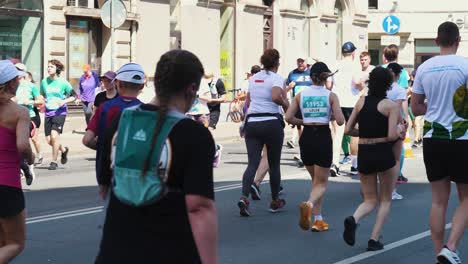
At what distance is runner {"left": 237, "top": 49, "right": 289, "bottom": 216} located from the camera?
10.8m

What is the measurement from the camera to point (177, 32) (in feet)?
98.5

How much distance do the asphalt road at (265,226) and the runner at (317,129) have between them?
0.41 m

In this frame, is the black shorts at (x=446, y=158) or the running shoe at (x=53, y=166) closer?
the black shorts at (x=446, y=158)

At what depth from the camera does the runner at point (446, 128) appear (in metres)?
7.39

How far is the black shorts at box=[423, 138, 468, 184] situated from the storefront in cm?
1741

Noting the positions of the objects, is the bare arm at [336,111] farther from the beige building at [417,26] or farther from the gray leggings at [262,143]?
the beige building at [417,26]

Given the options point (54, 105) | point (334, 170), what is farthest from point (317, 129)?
point (54, 105)

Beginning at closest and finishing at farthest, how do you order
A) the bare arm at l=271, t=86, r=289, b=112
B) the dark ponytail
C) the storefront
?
the dark ponytail
the bare arm at l=271, t=86, r=289, b=112
the storefront

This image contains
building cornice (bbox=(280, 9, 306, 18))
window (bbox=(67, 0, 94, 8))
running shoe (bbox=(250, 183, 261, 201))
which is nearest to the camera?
running shoe (bbox=(250, 183, 261, 201))

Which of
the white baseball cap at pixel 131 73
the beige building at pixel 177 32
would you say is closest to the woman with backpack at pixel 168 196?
the white baseball cap at pixel 131 73

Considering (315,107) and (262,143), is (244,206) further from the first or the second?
(315,107)

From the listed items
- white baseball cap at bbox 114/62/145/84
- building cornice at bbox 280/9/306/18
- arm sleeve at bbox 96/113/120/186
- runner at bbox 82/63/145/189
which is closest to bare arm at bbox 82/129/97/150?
runner at bbox 82/63/145/189

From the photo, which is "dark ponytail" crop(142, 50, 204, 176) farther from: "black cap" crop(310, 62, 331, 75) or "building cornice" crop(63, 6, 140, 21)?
"building cornice" crop(63, 6, 140, 21)

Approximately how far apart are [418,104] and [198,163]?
4.16 meters
